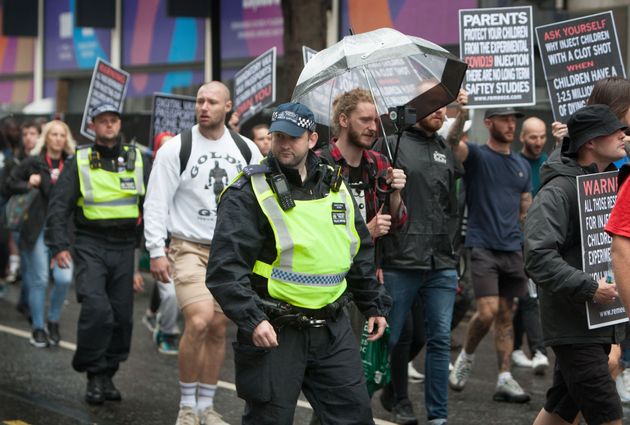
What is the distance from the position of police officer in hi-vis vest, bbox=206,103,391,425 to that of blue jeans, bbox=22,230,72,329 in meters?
5.33

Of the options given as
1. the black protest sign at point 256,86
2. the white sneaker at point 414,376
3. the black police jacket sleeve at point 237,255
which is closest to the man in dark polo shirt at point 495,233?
the white sneaker at point 414,376

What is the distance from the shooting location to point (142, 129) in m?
16.9

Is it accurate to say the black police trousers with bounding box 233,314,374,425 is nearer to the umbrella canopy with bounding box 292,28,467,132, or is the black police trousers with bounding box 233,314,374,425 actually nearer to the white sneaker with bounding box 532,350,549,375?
→ the umbrella canopy with bounding box 292,28,467,132

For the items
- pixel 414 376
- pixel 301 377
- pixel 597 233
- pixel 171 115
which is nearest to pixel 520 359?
pixel 414 376

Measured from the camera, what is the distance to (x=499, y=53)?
28.3 ft

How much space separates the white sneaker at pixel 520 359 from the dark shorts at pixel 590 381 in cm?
443

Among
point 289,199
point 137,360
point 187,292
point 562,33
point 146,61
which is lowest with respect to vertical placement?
point 137,360

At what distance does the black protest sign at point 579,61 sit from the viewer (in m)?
8.10

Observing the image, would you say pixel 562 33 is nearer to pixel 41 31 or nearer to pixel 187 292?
pixel 187 292

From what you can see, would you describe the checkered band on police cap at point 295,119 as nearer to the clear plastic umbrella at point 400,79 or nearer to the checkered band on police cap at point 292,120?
the checkered band on police cap at point 292,120

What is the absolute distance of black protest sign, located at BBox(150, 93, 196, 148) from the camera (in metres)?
11.9

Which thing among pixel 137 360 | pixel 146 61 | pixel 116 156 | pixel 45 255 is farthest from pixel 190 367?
pixel 146 61

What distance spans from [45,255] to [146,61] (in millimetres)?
9947

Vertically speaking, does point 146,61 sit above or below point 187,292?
above
